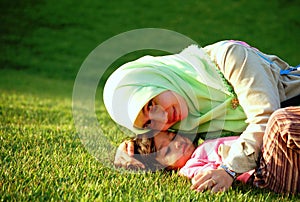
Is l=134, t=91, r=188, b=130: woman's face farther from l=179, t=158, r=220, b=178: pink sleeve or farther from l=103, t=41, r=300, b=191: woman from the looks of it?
l=179, t=158, r=220, b=178: pink sleeve

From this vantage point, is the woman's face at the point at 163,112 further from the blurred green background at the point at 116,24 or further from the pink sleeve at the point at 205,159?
the blurred green background at the point at 116,24

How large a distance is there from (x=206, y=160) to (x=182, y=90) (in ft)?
1.16

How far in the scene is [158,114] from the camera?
2.35m

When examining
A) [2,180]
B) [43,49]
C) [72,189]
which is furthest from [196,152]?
[43,49]

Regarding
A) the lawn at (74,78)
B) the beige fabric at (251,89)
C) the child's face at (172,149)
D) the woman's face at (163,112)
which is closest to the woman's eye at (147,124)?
the woman's face at (163,112)

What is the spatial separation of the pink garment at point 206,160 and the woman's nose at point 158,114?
0.77 feet

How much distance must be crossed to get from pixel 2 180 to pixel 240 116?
1.13 meters

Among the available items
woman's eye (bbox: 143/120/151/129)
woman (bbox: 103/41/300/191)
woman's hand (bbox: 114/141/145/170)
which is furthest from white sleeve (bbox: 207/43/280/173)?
woman's hand (bbox: 114/141/145/170)

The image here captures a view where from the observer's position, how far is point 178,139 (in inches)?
99.7

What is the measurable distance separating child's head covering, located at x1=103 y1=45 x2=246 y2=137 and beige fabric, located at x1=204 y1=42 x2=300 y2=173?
0.11 metres

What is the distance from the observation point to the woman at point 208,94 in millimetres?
2129

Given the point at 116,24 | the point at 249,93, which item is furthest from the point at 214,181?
the point at 116,24

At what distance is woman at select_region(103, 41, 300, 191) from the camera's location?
6.98 ft

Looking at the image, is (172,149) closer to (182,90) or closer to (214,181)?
(182,90)
